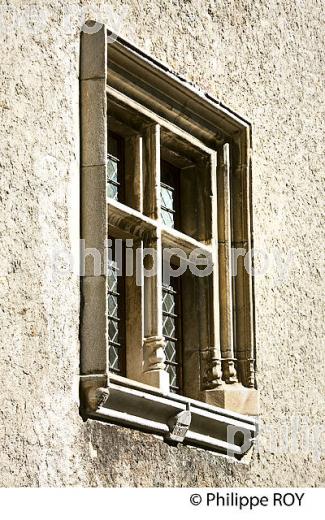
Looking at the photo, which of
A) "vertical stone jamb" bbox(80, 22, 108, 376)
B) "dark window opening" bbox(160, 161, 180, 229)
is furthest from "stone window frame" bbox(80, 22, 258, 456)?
"dark window opening" bbox(160, 161, 180, 229)

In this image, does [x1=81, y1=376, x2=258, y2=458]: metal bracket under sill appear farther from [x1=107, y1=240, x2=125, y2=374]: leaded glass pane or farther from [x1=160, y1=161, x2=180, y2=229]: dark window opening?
[x1=160, y1=161, x2=180, y2=229]: dark window opening

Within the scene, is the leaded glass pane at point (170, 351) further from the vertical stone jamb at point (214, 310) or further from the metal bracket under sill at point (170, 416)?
the metal bracket under sill at point (170, 416)

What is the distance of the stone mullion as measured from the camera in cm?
634

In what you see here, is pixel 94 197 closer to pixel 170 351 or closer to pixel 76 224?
pixel 76 224

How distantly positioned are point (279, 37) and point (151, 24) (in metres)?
1.11

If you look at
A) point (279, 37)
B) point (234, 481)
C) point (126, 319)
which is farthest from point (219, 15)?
point (234, 481)

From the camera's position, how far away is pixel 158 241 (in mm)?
5973

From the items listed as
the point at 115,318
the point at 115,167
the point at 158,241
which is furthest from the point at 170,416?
the point at 115,167

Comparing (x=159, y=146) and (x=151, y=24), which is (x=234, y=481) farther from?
(x=151, y=24)

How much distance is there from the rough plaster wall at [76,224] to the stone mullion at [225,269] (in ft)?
0.72

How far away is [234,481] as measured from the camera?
6.18 m

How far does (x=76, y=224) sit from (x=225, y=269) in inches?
42.5

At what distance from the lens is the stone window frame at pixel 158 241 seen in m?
5.45

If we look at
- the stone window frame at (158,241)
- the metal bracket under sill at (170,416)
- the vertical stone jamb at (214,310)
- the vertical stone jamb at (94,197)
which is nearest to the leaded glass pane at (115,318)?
the stone window frame at (158,241)
